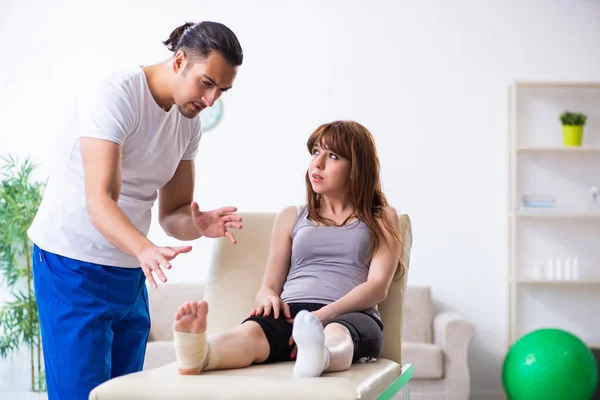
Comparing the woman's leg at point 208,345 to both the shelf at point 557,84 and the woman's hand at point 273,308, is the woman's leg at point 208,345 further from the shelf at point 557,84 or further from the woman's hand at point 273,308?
the shelf at point 557,84

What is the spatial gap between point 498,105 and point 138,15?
2.14 metres

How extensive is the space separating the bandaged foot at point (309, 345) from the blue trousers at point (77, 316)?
41 centimetres

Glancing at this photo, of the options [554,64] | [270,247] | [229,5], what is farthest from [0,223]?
[554,64]

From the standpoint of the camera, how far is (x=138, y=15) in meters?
4.44

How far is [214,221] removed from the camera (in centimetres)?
166

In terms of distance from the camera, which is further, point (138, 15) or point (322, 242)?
point (138, 15)

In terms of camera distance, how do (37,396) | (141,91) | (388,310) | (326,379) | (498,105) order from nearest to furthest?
(326,379), (141,91), (388,310), (37,396), (498,105)

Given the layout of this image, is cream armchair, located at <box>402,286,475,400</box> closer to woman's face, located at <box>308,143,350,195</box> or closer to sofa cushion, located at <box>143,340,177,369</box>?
sofa cushion, located at <box>143,340,177,369</box>

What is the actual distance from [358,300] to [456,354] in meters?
2.10

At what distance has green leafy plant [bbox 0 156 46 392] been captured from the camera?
4062mm

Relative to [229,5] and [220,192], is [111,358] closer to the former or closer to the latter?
[220,192]

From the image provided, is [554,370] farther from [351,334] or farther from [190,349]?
[190,349]

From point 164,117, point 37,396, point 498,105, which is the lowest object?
point 37,396

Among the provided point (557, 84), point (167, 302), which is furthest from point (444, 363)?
point (557, 84)
